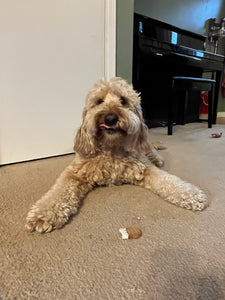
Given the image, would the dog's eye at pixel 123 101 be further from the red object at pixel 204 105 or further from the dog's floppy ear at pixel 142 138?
the red object at pixel 204 105

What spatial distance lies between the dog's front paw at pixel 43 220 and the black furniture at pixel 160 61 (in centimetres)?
204

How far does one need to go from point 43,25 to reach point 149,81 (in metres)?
1.73

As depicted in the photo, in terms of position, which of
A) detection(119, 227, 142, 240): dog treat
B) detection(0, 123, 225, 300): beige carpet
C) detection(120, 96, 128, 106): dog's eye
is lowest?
detection(0, 123, 225, 300): beige carpet

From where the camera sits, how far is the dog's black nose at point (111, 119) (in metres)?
0.99

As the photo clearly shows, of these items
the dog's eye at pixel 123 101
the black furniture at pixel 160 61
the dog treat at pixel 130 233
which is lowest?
the dog treat at pixel 130 233

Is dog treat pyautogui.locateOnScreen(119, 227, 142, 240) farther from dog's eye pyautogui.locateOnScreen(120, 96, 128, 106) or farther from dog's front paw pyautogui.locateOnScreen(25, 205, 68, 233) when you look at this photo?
dog's eye pyautogui.locateOnScreen(120, 96, 128, 106)

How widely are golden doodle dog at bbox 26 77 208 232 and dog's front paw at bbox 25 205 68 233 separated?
0.23 ft

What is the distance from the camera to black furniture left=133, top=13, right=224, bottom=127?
2443mm

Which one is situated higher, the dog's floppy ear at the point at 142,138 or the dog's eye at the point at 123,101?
the dog's eye at the point at 123,101

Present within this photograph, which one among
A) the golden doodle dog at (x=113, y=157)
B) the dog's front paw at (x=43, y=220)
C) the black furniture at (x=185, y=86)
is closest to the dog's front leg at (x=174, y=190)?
the golden doodle dog at (x=113, y=157)

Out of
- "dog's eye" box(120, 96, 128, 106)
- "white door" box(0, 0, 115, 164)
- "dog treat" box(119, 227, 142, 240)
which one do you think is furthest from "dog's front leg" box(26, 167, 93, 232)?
"white door" box(0, 0, 115, 164)

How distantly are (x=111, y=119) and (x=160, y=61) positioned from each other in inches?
83.0

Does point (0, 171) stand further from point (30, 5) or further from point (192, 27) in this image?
point (192, 27)

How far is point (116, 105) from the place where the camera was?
3.52 ft
